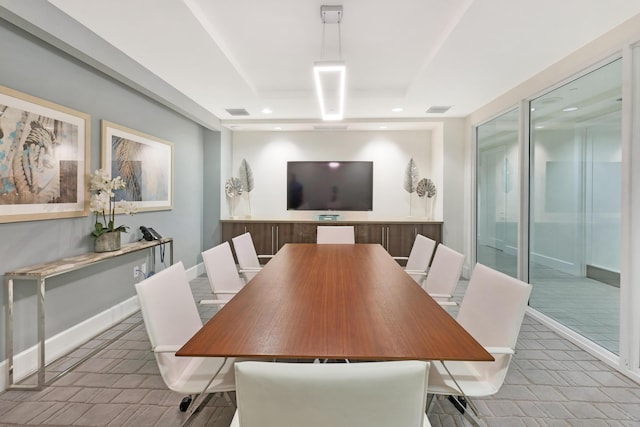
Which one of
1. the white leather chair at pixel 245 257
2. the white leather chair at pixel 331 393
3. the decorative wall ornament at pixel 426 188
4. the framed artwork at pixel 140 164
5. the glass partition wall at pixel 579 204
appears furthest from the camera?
the decorative wall ornament at pixel 426 188

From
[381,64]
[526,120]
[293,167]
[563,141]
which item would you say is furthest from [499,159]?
[293,167]

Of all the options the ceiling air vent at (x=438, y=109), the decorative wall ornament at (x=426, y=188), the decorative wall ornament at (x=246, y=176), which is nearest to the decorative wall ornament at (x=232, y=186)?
the decorative wall ornament at (x=246, y=176)

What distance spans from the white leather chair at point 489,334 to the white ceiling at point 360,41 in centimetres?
192

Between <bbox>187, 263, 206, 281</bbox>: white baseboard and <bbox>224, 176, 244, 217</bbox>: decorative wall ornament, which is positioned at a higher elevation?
Answer: <bbox>224, 176, 244, 217</bbox>: decorative wall ornament

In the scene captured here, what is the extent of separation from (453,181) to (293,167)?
2.74 meters

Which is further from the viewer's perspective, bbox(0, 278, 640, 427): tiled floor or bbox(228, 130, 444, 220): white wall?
bbox(228, 130, 444, 220): white wall

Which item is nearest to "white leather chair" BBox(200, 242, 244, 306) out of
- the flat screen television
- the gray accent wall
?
the gray accent wall

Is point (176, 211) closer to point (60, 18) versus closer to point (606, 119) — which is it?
point (60, 18)

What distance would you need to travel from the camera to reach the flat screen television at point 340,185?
5.53 metres

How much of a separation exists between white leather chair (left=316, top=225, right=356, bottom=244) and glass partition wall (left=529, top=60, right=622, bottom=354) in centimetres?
209

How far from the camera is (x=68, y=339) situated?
2562 millimetres

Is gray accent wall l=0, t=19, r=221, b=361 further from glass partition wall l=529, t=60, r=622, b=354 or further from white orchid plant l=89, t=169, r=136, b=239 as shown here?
glass partition wall l=529, t=60, r=622, b=354

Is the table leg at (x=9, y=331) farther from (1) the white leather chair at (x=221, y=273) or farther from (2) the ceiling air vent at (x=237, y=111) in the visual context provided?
(2) the ceiling air vent at (x=237, y=111)

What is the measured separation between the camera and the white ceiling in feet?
7.32
